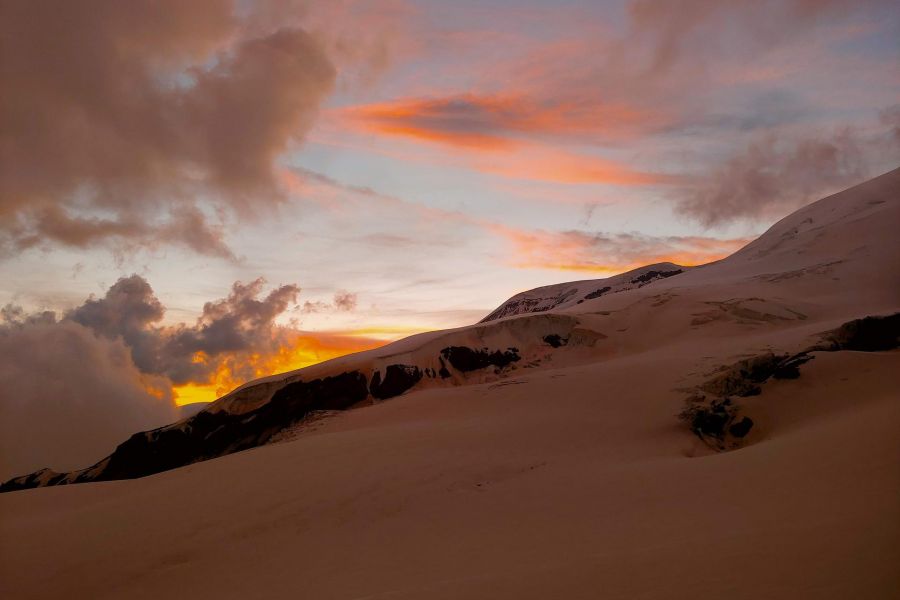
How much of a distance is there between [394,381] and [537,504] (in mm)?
23601

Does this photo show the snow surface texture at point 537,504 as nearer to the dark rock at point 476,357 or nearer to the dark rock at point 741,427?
the dark rock at point 741,427

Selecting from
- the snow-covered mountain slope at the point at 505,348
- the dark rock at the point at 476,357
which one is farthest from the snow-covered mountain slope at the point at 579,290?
the dark rock at the point at 476,357

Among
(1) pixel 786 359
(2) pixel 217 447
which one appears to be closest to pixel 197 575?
(1) pixel 786 359

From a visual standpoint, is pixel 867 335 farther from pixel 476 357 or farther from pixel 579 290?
pixel 579 290

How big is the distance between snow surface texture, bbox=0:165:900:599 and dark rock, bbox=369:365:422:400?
4.81m

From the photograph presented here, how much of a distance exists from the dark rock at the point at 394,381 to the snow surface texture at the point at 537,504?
189 inches

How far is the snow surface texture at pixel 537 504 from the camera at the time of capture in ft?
27.9

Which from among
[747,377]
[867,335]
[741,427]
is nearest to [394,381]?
[747,377]

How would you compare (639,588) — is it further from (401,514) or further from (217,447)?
(217,447)

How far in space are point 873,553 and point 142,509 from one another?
16.9 metres

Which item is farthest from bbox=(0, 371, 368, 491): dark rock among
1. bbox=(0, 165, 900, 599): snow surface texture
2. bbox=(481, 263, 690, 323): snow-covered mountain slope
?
bbox=(481, 263, 690, 323): snow-covered mountain slope

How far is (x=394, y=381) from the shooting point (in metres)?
37.4

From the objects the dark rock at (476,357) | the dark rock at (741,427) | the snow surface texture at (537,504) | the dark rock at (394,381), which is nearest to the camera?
the snow surface texture at (537,504)

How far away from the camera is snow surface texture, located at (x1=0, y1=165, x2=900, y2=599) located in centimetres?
850
